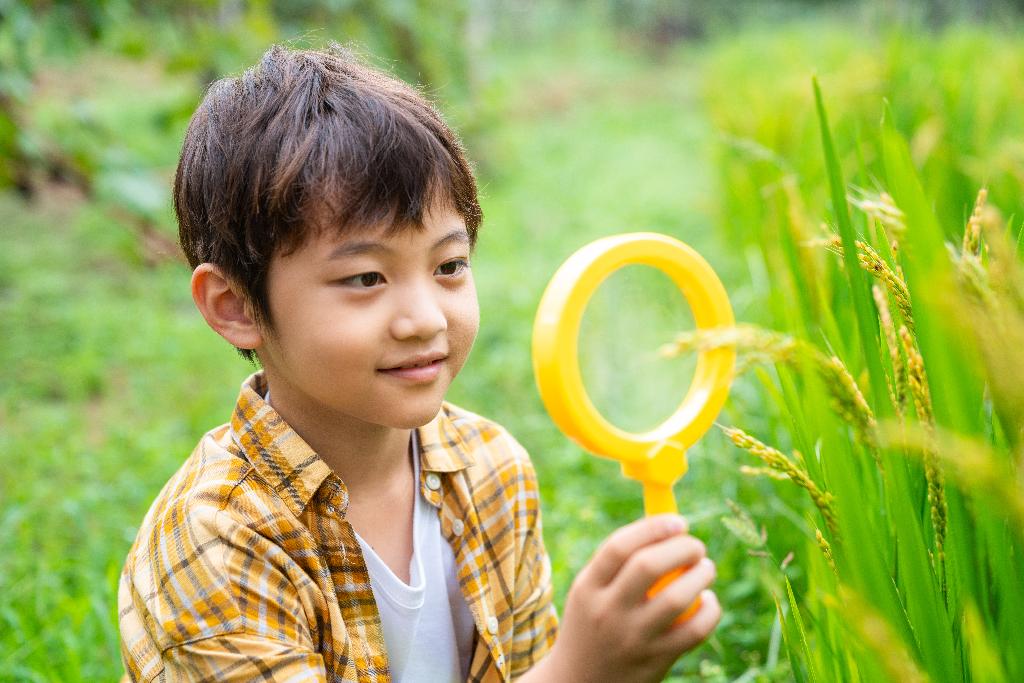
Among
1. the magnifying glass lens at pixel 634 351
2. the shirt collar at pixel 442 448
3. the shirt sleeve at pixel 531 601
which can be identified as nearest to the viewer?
the shirt collar at pixel 442 448

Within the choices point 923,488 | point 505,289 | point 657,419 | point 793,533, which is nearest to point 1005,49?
point 505,289

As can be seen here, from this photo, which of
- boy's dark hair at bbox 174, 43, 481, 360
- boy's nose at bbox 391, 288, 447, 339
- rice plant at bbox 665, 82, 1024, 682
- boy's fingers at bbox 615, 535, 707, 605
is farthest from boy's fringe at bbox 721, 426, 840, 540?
boy's dark hair at bbox 174, 43, 481, 360

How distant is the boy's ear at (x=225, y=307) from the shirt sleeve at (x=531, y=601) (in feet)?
1.74

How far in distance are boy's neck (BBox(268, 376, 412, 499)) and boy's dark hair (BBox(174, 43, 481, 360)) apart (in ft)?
0.50

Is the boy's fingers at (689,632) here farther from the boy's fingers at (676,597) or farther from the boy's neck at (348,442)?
the boy's neck at (348,442)

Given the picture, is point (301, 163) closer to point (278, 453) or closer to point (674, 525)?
point (278, 453)

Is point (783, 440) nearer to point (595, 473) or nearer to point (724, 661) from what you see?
point (724, 661)

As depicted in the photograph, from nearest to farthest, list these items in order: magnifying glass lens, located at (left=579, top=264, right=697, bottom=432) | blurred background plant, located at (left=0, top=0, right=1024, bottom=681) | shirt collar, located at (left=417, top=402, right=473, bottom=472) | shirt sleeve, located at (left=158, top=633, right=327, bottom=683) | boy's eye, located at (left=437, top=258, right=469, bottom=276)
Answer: blurred background plant, located at (left=0, top=0, right=1024, bottom=681)
shirt sleeve, located at (left=158, top=633, right=327, bottom=683)
boy's eye, located at (left=437, top=258, right=469, bottom=276)
shirt collar, located at (left=417, top=402, right=473, bottom=472)
magnifying glass lens, located at (left=579, top=264, right=697, bottom=432)

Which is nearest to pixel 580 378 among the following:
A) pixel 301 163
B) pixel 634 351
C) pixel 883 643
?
pixel 883 643

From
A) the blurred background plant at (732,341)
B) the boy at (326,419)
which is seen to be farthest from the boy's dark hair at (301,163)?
the blurred background plant at (732,341)

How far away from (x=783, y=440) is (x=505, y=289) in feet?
8.84

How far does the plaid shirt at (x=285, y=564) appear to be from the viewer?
1165 millimetres

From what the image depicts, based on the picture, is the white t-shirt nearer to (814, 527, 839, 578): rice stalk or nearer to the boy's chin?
the boy's chin

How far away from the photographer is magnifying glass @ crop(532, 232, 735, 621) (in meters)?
0.89
